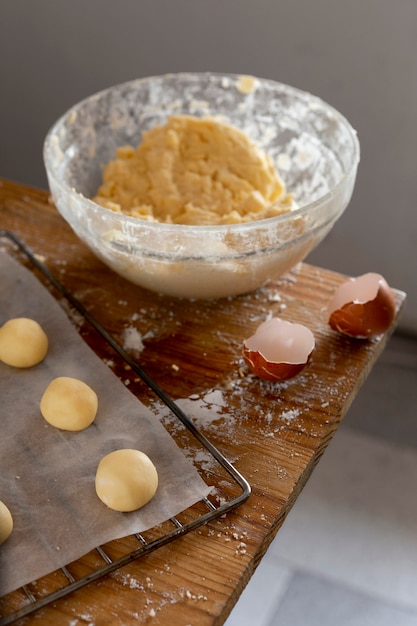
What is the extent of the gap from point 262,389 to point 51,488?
0.81 ft

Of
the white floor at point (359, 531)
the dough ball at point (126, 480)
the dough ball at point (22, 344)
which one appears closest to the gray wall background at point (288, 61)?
the white floor at point (359, 531)

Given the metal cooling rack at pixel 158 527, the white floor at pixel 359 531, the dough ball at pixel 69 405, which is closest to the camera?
the metal cooling rack at pixel 158 527

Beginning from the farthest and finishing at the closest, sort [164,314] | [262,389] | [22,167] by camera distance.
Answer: [22,167]
[164,314]
[262,389]

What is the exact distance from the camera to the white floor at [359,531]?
130cm

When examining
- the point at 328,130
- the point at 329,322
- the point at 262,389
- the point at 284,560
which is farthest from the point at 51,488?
the point at 284,560

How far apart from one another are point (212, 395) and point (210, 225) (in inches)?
8.0

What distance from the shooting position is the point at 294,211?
85 cm

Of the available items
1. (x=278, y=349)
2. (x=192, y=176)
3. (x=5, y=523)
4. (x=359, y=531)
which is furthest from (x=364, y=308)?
(x=359, y=531)

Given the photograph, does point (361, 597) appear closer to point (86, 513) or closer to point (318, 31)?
point (86, 513)

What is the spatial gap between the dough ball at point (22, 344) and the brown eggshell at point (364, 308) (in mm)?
327

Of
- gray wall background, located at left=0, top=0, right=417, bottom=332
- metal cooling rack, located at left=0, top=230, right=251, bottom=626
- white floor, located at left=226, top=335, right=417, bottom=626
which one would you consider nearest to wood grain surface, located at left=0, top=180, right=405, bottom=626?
metal cooling rack, located at left=0, top=230, right=251, bottom=626

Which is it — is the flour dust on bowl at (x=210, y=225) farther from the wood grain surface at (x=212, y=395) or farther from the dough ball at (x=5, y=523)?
the dough ball at (x=5, y=523)

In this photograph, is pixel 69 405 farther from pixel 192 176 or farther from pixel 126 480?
pixel 192 176

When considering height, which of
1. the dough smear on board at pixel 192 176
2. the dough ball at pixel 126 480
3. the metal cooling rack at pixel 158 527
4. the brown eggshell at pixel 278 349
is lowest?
the metal cooling rack at pixel 158 527
